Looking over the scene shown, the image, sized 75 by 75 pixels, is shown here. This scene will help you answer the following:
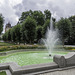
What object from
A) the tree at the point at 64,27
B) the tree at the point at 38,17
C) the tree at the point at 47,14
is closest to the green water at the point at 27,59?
the tree at the point at 64,27

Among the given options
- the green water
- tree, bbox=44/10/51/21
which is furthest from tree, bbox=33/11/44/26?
the green water

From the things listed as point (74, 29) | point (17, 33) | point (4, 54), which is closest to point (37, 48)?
point (4, 54)

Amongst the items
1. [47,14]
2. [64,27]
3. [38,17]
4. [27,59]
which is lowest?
[27,59]

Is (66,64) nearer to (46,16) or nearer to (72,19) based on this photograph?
(72,19)

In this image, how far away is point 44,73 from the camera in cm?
456

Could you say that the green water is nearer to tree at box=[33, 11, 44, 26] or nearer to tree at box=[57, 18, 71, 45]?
tree at box=[57, 18, 71, 45]

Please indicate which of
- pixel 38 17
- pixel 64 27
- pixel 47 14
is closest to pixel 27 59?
pixel 64 27

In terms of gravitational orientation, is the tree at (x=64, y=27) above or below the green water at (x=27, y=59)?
above

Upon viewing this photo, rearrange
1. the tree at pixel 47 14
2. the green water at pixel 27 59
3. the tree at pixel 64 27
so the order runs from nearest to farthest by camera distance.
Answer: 1. the green water at pixel 27 59
2. the tree at pixel 64 27
3. the tree at pixel 47 14

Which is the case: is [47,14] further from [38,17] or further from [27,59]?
[27,59]

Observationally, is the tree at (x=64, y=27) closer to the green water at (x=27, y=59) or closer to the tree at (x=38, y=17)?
the green water at (x=27, y=59)

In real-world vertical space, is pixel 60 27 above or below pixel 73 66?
above

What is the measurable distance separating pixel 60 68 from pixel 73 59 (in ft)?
3.51

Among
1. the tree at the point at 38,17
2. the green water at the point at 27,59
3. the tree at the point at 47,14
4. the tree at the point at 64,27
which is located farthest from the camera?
the tree at the point at 47,14
